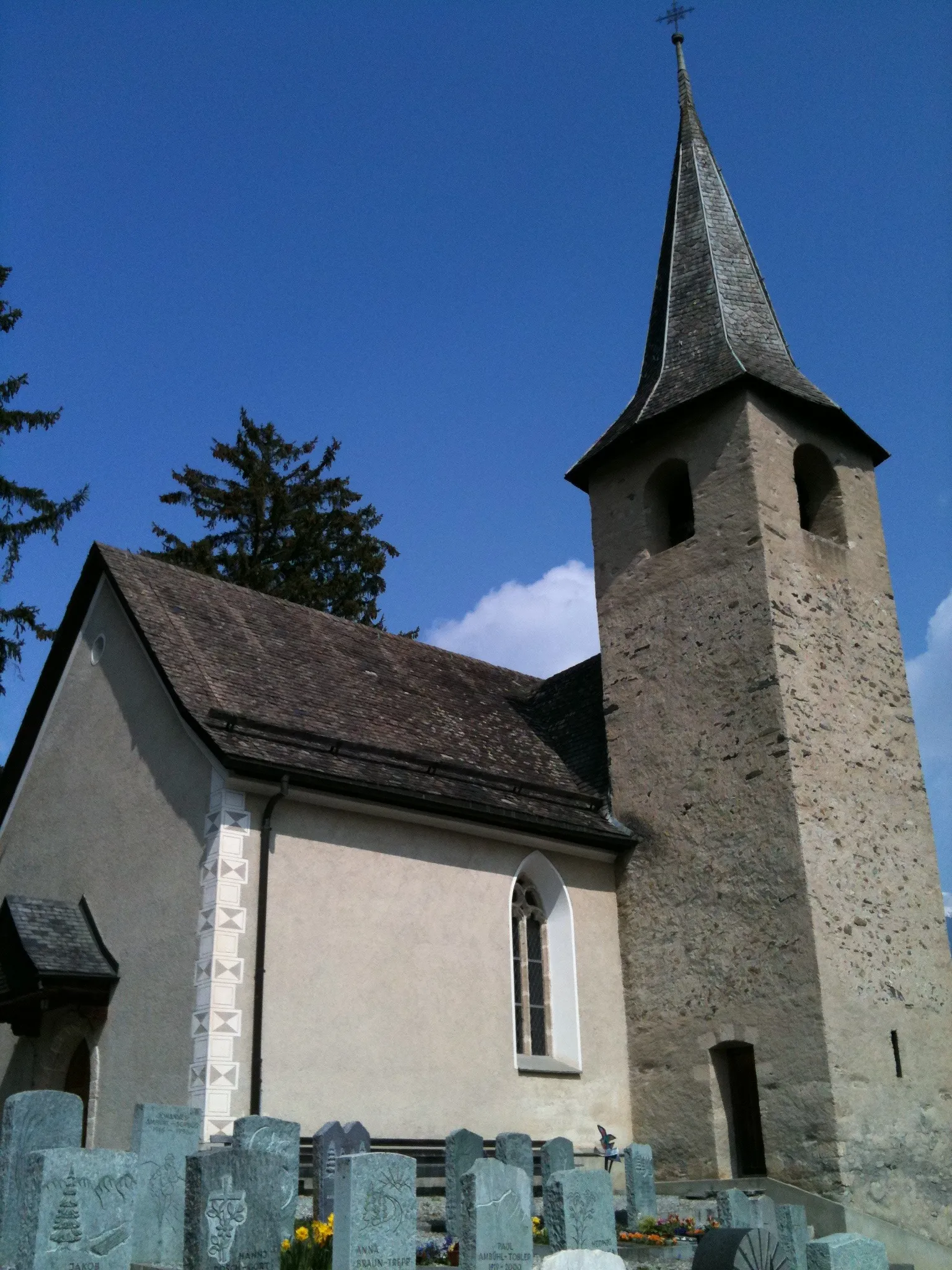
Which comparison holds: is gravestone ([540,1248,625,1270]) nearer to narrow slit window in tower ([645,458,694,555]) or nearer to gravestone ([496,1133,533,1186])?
gravestone ([496,1133,533,1186])

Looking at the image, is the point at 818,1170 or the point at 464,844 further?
the point at 464,844

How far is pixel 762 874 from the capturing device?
50.5 feet

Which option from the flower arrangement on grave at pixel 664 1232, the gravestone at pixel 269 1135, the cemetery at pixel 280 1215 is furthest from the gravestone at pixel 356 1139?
the flower arrangement on grave at pixel 664 1232

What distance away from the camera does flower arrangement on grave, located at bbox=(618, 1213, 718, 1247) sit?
36.2ft

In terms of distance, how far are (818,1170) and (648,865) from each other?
14.3 feet

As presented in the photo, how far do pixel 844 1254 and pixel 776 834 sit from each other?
24.1 feet

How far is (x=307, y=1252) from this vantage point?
27.8 ft

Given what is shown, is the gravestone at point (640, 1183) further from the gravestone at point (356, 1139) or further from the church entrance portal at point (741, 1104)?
the church entrance portal at point (741, 1104)

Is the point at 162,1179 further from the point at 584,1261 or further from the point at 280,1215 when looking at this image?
the point at 584,1261

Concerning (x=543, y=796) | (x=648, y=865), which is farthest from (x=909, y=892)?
(x=543, y=796)

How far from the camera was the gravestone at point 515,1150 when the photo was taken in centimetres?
1183

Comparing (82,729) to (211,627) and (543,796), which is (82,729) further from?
(543,796)

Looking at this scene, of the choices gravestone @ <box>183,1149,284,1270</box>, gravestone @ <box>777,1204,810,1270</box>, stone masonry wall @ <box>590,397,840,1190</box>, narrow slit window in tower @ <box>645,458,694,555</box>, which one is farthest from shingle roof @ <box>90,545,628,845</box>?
gravestone @ <box>183,1149,284,1270</box>

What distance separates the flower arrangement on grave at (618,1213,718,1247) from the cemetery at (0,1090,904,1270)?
0.14 meters
